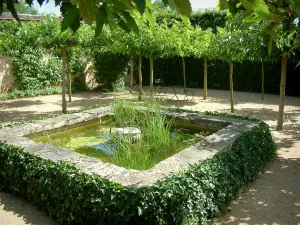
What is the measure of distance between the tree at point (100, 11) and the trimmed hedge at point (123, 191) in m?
1.97

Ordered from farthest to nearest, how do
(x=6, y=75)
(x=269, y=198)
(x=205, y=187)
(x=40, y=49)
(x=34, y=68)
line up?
(x=40, y=49)
(x=34, y=68)
(x=6, y=75)
(x=269, y=198)
(x=205, y=187)

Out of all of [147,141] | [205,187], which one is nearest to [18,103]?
[147,141]

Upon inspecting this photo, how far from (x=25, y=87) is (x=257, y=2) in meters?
14.0

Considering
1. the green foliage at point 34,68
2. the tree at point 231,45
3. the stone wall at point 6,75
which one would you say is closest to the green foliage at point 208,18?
the green foliage at point 34,68

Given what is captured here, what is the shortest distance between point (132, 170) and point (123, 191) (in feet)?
1.94

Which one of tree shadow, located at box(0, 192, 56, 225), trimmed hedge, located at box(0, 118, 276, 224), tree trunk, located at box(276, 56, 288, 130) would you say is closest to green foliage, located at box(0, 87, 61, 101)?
trimmed hedge, located at box(0, 118, 276, 224)

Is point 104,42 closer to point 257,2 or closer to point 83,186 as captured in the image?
point 83,186

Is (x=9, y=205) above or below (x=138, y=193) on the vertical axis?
below

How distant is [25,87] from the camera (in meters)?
13.7

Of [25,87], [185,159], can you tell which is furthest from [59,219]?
[25,87]

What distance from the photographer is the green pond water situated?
5238mm

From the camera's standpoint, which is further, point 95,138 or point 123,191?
point 95,138

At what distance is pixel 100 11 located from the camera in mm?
1375

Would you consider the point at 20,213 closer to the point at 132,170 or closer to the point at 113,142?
the point at 132,170
